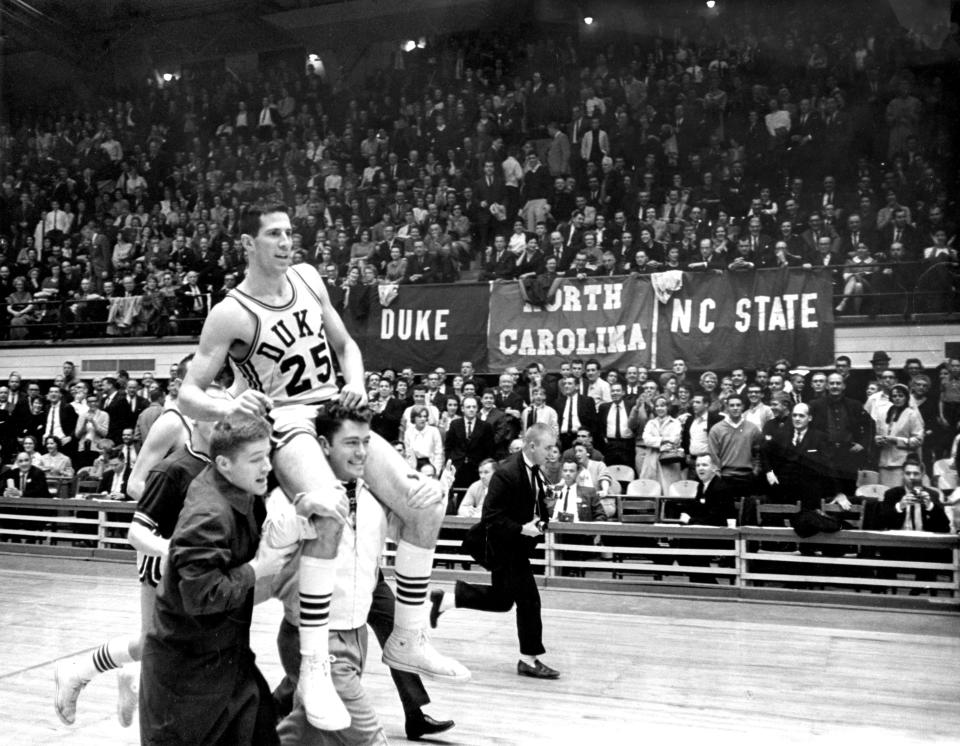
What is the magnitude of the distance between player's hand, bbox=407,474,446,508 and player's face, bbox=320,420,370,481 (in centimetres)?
21

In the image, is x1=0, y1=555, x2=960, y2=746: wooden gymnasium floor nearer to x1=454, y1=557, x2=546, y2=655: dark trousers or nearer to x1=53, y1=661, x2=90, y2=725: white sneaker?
x1=454, y1=557, x2=546, y2=655: dark trousers

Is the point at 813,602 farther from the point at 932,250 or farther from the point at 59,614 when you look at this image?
the point at 59,614

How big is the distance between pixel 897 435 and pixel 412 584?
645cm

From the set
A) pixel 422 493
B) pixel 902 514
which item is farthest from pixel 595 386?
pixel 422 493

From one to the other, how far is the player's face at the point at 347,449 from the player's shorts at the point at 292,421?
0.08 m

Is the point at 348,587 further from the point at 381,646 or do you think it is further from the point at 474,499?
the point at 474,499

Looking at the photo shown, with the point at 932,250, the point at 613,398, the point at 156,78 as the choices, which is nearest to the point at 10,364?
the point at 156,78

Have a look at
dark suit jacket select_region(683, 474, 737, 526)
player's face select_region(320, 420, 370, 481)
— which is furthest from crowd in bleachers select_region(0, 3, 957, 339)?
player's face select_region(320, 420, 370, 481)

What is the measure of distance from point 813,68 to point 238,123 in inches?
343

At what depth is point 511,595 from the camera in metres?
6.22

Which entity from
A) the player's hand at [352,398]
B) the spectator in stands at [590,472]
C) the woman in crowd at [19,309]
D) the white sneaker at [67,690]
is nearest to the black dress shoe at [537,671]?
the white sneaker at [67,690]

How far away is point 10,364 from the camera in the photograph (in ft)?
49.7

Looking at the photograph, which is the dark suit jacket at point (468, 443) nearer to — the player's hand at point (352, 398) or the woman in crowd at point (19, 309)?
the player's hand at point (352, 398)

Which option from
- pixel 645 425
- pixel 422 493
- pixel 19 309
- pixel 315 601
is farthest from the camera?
pixel 19 309
